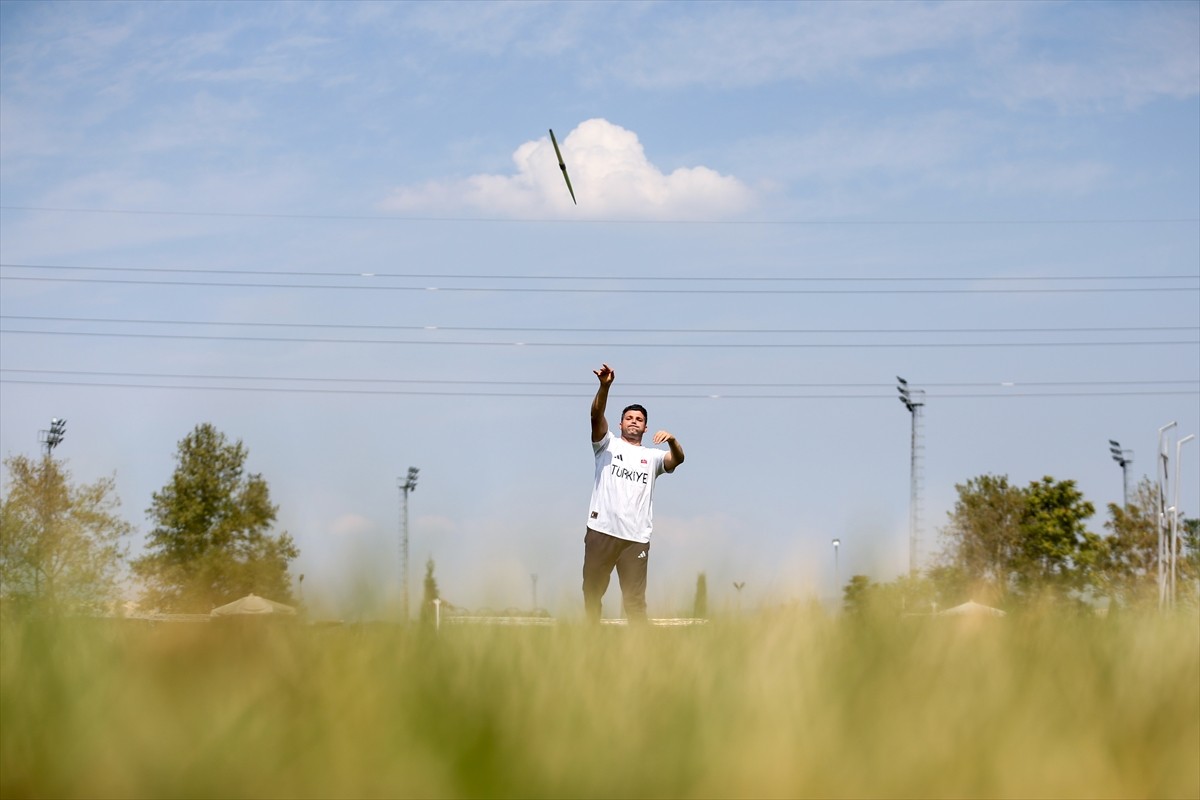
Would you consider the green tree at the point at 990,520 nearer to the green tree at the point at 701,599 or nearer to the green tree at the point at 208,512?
the green tree at the point at 208,512

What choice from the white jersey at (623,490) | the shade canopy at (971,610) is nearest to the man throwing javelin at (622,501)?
the white jersey at (623,490)

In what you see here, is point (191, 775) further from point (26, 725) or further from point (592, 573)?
point (592, 573)

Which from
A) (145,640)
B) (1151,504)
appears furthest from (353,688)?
(1151,504)

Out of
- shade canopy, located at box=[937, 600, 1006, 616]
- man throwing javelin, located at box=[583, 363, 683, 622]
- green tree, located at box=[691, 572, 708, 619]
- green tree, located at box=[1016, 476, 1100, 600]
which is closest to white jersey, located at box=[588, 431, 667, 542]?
man throwing javelin, located at box=[583, 363, 683, 622]

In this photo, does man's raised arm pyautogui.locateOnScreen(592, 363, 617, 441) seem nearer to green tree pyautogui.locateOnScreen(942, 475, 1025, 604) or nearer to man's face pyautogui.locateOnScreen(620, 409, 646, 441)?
man's face pyautogui.locateOnScreen(620, 409, 646, 441)

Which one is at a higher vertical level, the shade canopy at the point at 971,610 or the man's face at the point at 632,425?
the man's face at the point at 632,425

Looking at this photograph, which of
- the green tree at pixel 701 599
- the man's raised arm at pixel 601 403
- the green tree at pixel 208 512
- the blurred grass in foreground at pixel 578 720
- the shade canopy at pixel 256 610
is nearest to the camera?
the blurred grass in foreground at pixel 578 720

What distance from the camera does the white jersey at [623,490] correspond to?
36.4ft

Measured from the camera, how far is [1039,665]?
12.8ft

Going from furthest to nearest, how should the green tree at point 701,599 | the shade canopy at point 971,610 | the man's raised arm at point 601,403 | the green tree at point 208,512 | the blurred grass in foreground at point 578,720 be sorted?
the green tree at point 208,512, the man's raised arm at point 601,403, the green tree at point 701,599, the shade canopy at point 971,610, the blurred grass in foreground at point 578,720

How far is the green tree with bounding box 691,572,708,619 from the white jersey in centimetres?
464

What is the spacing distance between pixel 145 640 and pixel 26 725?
1.16m

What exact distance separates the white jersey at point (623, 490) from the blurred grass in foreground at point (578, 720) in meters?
6.97

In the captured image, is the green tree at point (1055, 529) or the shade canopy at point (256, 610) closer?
the shade canopy at point (256, 610)
